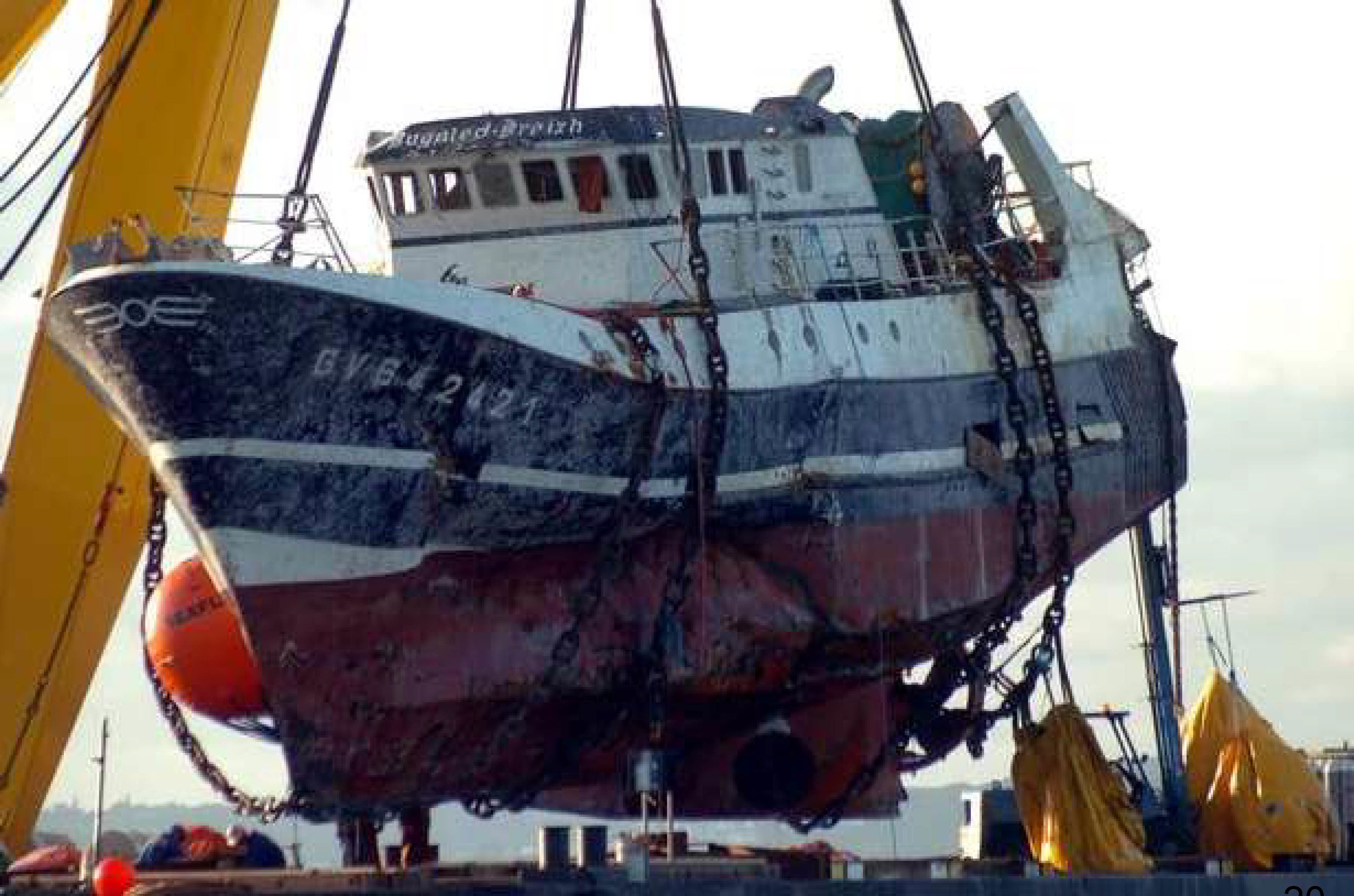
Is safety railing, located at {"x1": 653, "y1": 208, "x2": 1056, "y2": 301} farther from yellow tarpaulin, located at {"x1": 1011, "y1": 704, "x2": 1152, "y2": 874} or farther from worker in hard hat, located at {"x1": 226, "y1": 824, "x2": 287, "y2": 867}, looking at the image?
worker in hard hat, located at {"x1": 226, "y1": 824, "x2": 287, "y2": 867}

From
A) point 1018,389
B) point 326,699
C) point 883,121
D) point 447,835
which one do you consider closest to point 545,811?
point 326,699

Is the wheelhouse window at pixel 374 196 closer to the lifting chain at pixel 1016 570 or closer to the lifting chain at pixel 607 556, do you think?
the lifting chain at pixel 607 556

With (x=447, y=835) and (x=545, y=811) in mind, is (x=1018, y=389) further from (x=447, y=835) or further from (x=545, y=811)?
(x=447, y=835)

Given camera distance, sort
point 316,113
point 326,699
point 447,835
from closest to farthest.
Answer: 1. point 326,699
2. point 316,113
3. point 447,835

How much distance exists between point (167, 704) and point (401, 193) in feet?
19.8

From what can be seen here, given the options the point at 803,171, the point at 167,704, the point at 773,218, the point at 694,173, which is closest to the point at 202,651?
the point at 167,704

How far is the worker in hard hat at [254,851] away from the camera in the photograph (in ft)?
89.2

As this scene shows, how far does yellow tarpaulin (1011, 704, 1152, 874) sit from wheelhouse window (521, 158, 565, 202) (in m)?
8.42

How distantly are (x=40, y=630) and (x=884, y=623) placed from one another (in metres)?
9.72

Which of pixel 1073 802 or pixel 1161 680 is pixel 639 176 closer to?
pixel 1073 802

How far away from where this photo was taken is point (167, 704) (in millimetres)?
28453

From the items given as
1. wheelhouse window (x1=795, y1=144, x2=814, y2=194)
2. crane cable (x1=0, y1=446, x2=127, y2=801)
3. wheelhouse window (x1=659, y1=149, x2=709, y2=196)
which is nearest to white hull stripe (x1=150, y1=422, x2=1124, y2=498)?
wheelhouse window (x1=795, y1=144, x2=814, y2=194)

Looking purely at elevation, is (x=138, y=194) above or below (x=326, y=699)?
above

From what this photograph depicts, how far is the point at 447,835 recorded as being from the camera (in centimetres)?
12875
